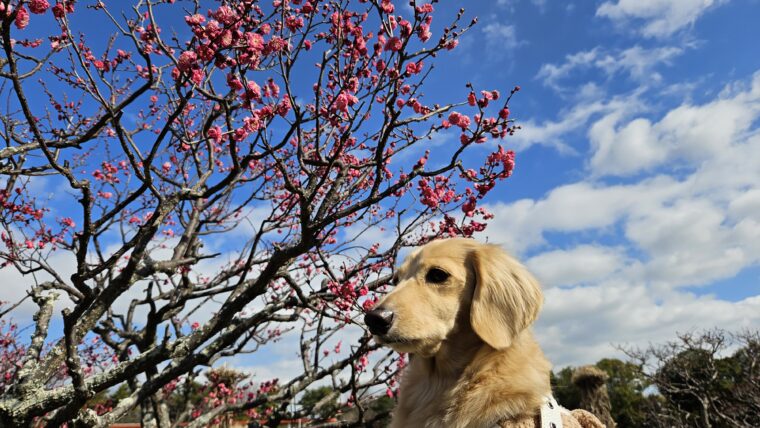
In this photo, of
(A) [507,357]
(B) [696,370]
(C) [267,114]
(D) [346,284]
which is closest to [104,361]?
(D) [346,284]

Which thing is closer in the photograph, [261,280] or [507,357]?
[507,357]

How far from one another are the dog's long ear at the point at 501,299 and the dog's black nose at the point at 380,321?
0.48 meters

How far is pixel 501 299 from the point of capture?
276 centimetres

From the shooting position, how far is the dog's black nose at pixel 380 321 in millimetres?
2510

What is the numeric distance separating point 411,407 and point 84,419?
3.85m

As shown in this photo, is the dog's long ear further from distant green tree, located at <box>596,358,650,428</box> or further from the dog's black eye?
distant green tree, located at <box>596,358,650,428</box>

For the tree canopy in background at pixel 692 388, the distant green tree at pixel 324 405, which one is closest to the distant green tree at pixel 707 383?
the tree canopy in background at pixel 692 388

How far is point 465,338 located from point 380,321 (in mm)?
549

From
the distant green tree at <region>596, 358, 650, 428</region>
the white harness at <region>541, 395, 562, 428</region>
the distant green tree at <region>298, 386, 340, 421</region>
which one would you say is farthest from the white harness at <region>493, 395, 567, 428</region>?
the distant green tree at <region>596, 358, 650, 428</region>

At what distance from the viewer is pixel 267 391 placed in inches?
319

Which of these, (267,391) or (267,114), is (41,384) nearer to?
(267,114)

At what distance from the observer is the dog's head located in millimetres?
2572

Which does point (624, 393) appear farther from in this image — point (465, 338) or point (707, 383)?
point (465, 338)

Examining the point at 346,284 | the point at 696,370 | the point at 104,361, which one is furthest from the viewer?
the point at 696,370
